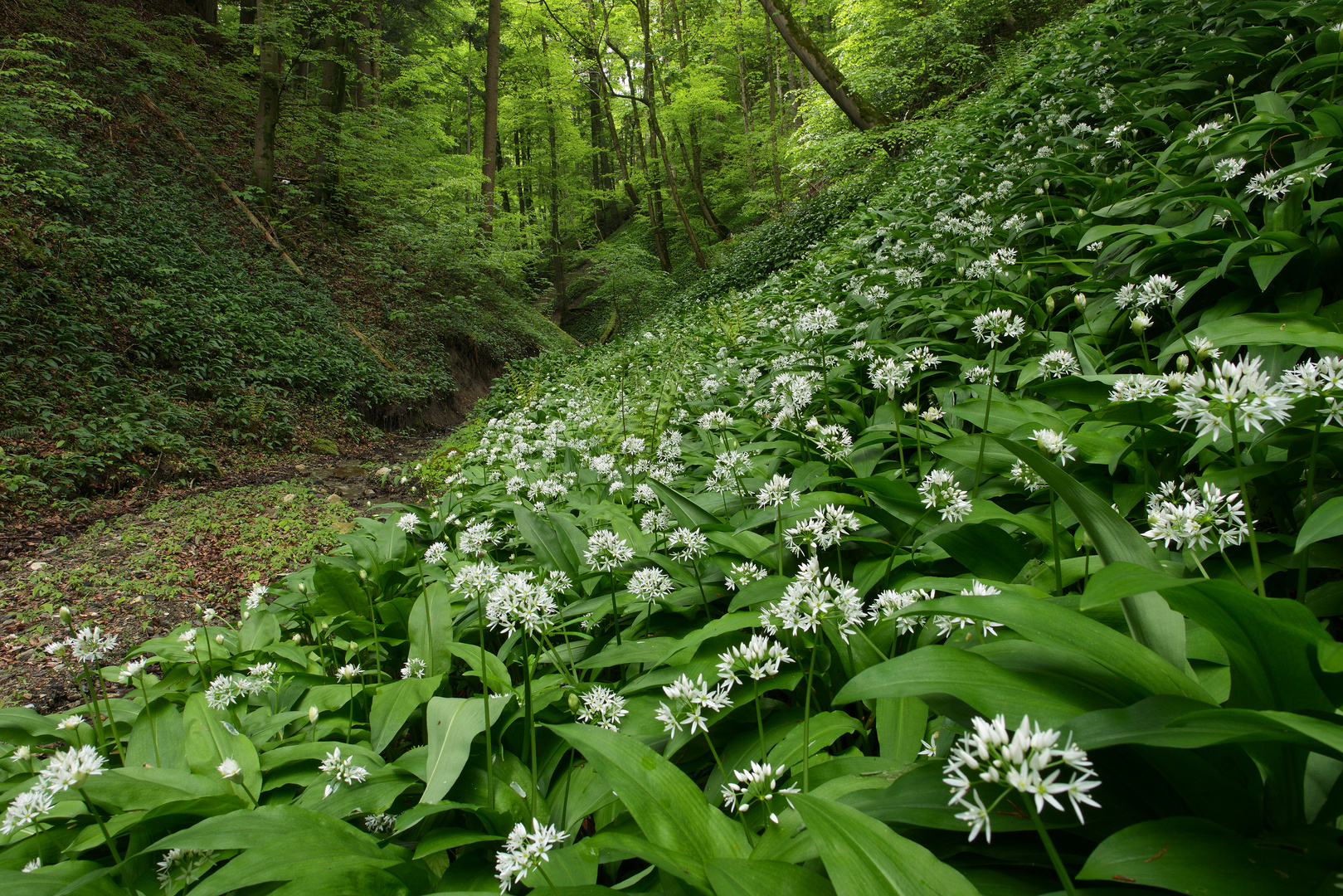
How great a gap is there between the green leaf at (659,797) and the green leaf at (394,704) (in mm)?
975

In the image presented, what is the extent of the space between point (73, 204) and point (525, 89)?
718 inches

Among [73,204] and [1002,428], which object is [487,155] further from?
[1002,428]

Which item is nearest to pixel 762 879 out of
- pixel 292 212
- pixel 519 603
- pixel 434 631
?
pixel 519 603

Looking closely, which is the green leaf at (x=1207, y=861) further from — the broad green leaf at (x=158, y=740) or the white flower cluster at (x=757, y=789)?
the broad green leaf at (x=158, y=740)

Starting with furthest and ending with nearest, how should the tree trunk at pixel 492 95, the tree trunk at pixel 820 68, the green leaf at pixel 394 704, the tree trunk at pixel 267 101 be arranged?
the tree trunk at pixel 492 95 < the tree trunk at pixel 820 68 < the tree trunk at pixel 267 101 < the green leaf at pixel 394 704

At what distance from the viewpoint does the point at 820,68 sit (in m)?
11.3

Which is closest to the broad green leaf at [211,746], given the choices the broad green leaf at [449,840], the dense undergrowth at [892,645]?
the dense undergrowth at [892,645]

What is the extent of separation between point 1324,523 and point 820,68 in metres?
12.9

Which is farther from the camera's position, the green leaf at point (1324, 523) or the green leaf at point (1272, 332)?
the green leaf at point (1272, 332)

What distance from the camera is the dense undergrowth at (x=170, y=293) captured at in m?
6.64

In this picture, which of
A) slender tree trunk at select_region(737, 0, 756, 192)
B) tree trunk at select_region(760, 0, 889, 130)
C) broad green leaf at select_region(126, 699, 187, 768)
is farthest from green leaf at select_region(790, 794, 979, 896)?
slender tree trunk at select_region(737, 0, 756, 192)

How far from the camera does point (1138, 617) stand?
1.12m

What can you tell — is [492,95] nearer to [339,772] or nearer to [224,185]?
[224,185]

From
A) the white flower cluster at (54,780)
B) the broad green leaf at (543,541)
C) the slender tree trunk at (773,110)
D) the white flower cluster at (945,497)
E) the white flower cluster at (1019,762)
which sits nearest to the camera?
the white flower cluster at (1019,762)
